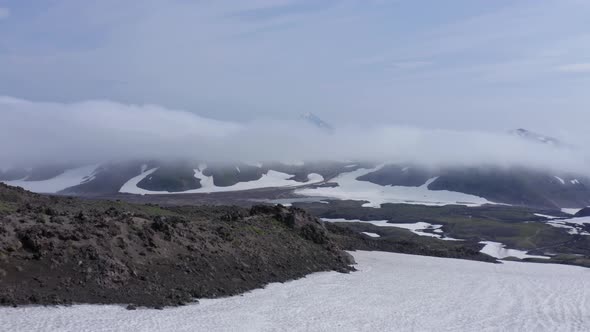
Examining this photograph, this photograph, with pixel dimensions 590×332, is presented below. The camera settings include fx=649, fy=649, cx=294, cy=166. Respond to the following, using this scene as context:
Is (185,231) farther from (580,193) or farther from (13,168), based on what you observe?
(13,168)

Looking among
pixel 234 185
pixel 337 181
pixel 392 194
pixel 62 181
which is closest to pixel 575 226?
pixel 392 194

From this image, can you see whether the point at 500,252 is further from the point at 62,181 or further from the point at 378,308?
the point at 62,181

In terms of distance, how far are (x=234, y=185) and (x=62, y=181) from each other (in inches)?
1776

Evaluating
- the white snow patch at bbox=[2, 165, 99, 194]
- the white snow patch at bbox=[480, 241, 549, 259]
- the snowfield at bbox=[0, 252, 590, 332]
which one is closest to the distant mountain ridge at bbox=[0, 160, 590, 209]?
the white snow patch at bbox=[2, 165, 99, 194]

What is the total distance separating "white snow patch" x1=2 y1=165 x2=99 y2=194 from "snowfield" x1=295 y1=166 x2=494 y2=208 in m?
57.0

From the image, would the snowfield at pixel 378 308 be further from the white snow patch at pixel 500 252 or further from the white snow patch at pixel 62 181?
the white snow patch at pixel 62 181

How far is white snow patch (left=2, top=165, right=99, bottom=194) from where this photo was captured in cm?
15327

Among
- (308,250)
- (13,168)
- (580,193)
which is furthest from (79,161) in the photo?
(308,250)

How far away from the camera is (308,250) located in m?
32.5

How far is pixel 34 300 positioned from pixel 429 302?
14746 mm

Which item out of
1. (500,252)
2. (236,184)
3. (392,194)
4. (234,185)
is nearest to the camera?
(500,252)

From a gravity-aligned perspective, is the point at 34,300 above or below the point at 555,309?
above

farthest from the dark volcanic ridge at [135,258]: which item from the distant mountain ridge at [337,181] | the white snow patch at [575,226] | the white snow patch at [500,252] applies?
the distant mountain ridge at [337,181]

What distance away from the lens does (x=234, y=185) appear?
15438 cm
